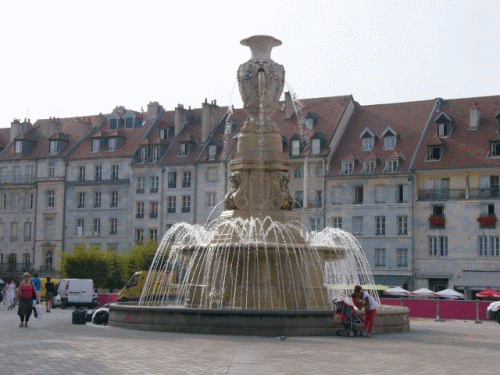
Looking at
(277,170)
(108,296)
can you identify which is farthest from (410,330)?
(108,296)

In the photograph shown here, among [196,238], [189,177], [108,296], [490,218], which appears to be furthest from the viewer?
[189,177]

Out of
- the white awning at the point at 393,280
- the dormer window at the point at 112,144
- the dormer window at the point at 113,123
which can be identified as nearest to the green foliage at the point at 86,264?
the dormer window at the point at 112,144

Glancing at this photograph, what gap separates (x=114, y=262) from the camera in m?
70.8

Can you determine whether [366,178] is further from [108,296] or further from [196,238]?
[196,238]

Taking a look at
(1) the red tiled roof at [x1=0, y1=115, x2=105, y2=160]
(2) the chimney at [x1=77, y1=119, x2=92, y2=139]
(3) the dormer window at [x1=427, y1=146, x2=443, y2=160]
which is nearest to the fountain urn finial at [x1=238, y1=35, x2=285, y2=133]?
(3) the dormer window at [x1=427, y1=146, x2=443, y2=160]

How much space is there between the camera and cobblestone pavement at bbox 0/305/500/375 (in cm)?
1475

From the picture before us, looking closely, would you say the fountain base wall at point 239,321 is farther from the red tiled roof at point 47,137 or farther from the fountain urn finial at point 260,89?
the red tiled roof at point 47,137

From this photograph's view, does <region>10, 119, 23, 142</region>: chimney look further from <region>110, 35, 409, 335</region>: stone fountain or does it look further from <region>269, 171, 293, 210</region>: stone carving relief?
<region>269, 171, 293, 210</region>: stone carving relief

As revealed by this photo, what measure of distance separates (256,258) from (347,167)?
1767 inches

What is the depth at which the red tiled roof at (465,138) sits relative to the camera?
64.1 meters

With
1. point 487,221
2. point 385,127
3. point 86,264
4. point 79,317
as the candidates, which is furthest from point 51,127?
point 79,317

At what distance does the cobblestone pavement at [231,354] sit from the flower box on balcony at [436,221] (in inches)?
1654

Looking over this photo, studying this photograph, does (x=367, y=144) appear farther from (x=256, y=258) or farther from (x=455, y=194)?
(x=256, y=258)

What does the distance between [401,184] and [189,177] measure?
1792cm
